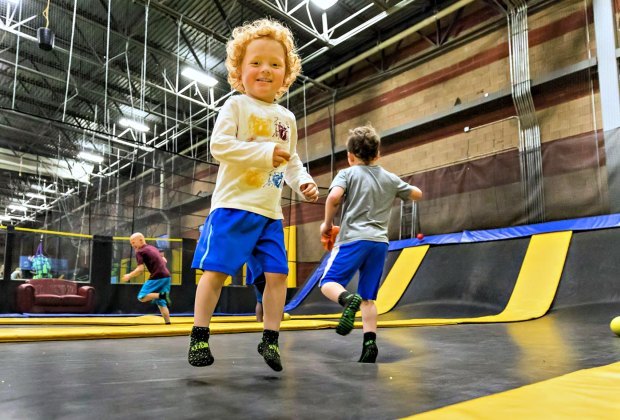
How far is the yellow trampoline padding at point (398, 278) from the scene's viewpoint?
18.2 feet

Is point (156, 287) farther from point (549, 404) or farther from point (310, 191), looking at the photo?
point (549, 404)

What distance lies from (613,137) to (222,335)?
16.2 ft

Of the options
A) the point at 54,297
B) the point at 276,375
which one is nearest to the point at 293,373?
the point at 276,375

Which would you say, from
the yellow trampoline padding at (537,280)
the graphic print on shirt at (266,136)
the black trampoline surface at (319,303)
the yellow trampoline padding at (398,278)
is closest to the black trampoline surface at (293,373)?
the graphic print on shirt at (266,136)

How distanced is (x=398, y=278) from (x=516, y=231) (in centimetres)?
158

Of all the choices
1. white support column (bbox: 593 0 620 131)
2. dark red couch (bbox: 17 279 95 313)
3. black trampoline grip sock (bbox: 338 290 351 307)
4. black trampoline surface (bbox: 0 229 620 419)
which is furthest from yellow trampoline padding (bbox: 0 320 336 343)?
white support column (bbox: 593 0 620 131)

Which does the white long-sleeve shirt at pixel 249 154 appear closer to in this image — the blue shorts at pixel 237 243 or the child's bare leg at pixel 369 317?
the blue shorts at pixel 237 243

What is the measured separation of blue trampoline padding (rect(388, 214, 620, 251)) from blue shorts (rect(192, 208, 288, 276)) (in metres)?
4.74

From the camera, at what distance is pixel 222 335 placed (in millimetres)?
2725

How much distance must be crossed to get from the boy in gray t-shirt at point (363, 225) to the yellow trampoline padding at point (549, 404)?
813mm

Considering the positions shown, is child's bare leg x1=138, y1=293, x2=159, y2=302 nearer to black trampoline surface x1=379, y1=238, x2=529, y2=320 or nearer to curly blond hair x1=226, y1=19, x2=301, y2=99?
black trampoline surface x1=379, y1=238, x2=529, y2=320

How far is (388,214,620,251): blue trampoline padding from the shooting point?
5055 millimetres

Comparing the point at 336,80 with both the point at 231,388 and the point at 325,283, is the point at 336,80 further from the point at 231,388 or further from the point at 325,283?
the point at 231,388

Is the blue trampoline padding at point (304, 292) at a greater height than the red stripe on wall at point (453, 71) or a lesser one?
lesser
